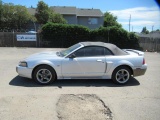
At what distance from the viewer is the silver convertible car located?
8.48 m

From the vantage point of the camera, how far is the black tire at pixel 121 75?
873 cm

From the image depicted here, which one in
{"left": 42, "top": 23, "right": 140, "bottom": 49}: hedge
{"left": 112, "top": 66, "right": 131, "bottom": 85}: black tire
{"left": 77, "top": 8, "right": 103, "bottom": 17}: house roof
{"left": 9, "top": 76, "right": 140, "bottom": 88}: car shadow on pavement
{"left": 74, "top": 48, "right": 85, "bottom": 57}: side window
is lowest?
{"left": 9, "top": 76, "right": 140, "bottom": 88}: car shadow on pavement

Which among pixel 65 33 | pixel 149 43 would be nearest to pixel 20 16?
pixel 65 33

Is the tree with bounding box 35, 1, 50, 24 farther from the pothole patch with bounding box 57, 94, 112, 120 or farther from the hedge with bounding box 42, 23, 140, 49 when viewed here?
the pothole patch with bounding box 57, 94, 112, 120

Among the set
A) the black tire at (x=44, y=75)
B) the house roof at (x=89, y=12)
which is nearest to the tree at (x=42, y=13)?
the house roof at (x=89, y=12)

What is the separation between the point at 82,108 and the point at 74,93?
1.32m

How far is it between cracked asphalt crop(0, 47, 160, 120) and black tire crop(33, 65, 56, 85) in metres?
0.21

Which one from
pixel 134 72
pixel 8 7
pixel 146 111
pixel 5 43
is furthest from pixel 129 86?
pixel 8 7

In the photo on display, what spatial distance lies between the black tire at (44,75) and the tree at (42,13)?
34.7 m

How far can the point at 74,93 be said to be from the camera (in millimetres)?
7371

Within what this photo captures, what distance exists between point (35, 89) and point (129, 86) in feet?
9.78

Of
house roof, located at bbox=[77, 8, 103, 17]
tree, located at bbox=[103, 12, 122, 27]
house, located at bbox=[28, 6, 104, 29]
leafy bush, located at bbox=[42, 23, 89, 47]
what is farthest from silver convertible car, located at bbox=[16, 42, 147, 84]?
tree, located at bbox=[103, 12, 122, 27]

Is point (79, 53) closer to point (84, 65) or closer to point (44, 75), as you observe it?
point (84, 65)

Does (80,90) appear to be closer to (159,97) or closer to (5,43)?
(159,97)
